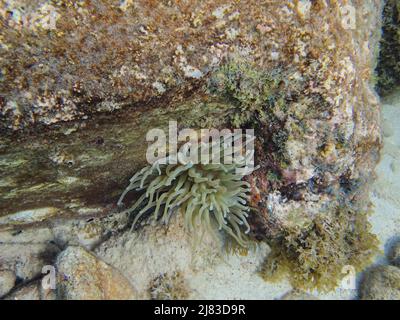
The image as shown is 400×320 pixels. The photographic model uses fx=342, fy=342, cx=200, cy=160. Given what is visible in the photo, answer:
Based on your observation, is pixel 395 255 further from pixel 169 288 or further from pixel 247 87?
pixel 247 87

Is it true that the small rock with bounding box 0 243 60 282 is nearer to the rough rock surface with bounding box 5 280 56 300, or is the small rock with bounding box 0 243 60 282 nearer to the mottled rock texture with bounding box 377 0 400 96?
the rough rock surface with bounding box 5 280 56 300

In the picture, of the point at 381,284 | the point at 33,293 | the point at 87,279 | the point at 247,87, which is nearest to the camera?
the point at 247,87

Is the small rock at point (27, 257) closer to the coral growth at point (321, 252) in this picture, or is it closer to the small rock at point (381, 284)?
the coral growth at point (321, 252)

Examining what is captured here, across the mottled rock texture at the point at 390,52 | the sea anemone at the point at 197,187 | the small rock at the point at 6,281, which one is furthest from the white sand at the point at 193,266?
the mottled rock texture at the point at 390,52

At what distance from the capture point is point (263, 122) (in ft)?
9.83

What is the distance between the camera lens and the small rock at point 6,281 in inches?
132

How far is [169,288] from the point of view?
3.33 m

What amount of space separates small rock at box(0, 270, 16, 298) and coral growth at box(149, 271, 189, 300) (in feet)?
4.57

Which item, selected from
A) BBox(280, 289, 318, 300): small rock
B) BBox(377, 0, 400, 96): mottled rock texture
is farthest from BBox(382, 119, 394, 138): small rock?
BBox(280, 289, 318, 300): small rock

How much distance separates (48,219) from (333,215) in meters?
2.88

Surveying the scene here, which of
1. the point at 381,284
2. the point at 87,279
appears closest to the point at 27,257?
the point at 87,279

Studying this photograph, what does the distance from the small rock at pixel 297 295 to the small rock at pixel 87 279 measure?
1503mm

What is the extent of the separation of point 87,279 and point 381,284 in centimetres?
287

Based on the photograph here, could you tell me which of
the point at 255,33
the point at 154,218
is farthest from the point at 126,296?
the point at 255,33
